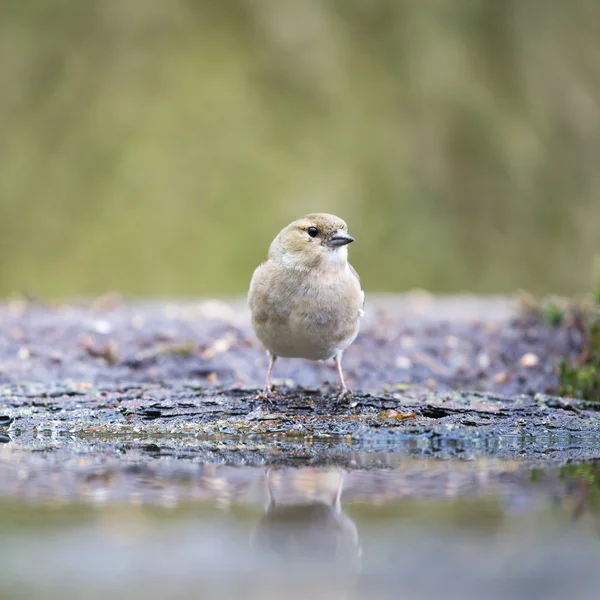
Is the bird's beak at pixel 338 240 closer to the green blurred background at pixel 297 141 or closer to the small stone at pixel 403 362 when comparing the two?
the small stone at pixel 403 362

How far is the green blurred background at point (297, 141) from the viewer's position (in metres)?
12.0

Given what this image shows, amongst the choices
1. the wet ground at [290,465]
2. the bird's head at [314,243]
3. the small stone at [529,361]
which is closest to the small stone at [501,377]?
the wet ground at [290,465]

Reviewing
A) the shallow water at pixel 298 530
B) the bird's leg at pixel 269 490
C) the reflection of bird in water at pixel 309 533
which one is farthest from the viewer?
the bird's leg at pixel 269 490

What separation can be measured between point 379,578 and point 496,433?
187cm

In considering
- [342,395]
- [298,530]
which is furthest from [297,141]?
[298,530]

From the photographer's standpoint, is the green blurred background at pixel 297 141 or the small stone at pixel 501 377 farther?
the green blurred background at pixel 297 141

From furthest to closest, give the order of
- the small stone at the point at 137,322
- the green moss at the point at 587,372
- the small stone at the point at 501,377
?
the small stone at the point at 137,322, the small stone at the point at 501,377, the green moss at the point at 587,372

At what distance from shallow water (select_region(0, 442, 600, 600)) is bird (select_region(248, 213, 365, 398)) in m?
0.93

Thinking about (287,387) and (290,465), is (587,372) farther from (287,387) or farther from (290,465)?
(290,465)

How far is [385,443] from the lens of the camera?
11.4 feet

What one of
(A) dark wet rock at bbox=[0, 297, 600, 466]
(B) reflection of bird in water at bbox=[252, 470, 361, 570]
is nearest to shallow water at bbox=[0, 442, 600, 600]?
(B) reflection of bird in water at bbox=[252, 470, 361, 570]

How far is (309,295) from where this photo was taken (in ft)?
12.8

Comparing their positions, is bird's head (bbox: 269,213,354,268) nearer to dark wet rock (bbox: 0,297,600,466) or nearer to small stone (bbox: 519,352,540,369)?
dark wet rock (bbox: 0,297,600,466)

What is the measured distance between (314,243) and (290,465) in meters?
1.32
